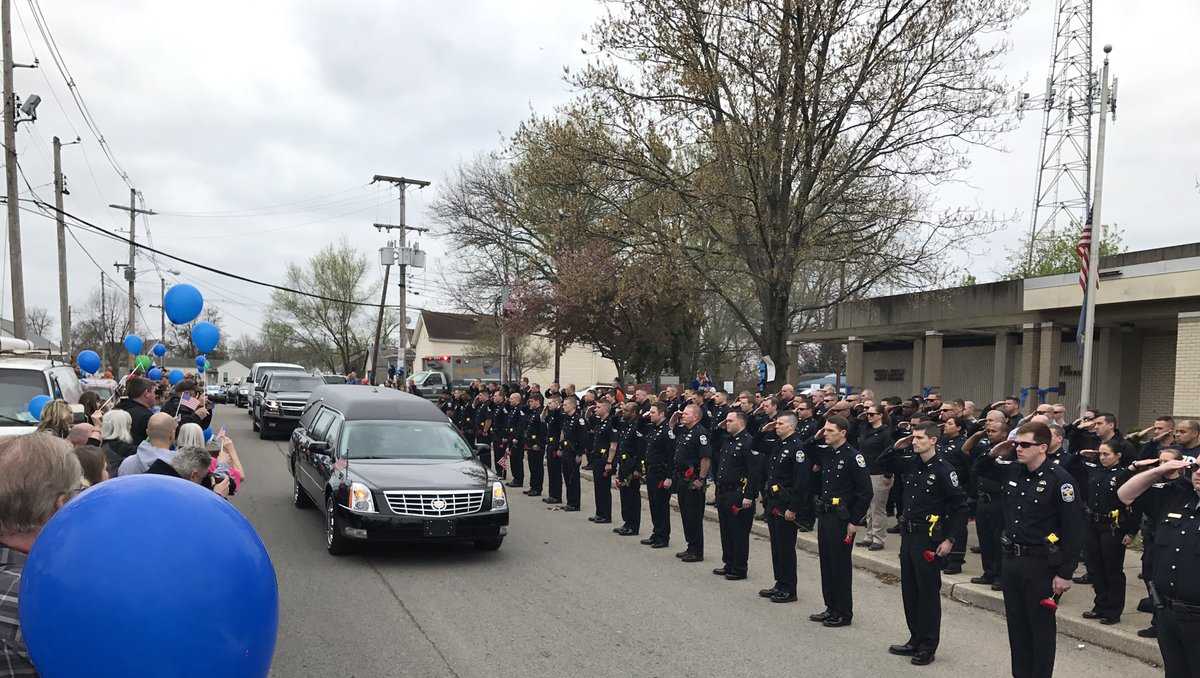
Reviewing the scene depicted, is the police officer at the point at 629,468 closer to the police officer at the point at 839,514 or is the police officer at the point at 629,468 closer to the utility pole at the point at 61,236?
the police officer at the point at 839,514

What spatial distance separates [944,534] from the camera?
6.74m

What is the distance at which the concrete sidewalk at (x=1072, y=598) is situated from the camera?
22.8ft

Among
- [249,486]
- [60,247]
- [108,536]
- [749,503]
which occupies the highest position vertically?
[60,247]

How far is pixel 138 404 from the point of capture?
8.92 metres

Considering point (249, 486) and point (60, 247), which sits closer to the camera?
point (249, 486)

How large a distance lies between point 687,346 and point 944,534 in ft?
75.5

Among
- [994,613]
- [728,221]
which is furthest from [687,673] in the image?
[728,221]

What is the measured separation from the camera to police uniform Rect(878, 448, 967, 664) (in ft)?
21.4

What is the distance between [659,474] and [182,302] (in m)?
6.21

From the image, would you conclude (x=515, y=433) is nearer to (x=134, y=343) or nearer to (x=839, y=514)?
(x=839, y=514)

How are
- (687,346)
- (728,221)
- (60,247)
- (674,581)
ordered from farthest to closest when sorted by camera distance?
(687,346) → (60,247) → (728,221) → (674,581)

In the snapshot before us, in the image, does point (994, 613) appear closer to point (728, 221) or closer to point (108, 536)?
point (108, 536)

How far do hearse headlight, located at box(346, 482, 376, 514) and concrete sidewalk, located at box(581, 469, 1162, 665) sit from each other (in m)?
4.27

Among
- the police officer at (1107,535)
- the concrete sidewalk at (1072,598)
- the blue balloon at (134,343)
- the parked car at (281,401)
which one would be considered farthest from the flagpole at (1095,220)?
the blue balloon at (134,343)
